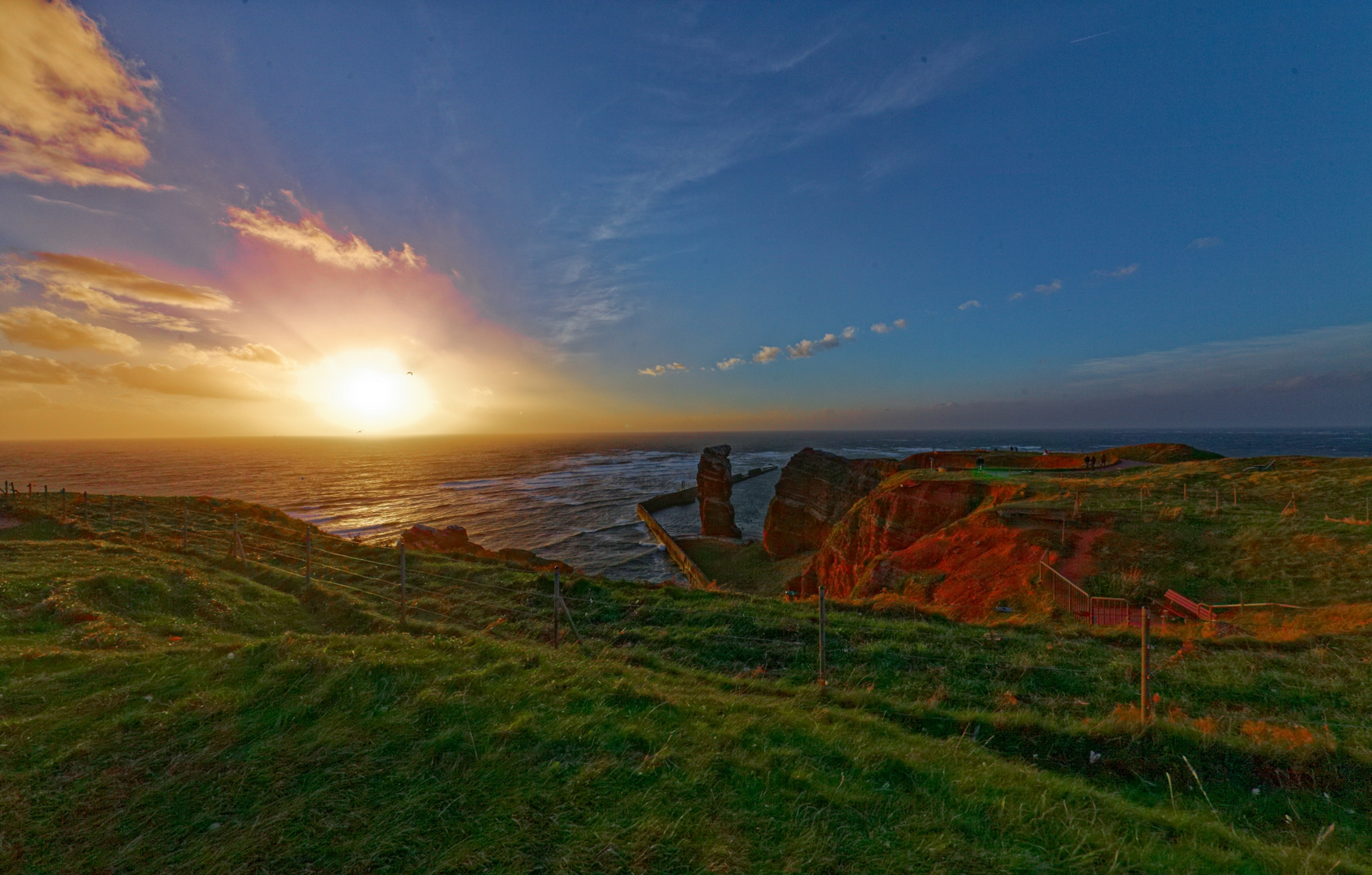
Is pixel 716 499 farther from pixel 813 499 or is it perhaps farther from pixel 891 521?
pixel 891 521

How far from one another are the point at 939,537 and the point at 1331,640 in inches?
437

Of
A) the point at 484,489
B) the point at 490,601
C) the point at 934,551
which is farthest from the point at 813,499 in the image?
the point at 484,489

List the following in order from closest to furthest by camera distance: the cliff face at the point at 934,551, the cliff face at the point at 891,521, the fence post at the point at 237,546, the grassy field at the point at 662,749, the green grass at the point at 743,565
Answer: the grassy field at the point at 662,749
the fence post at the point at 237,546
the cliff face at the point at 934,551
the cliff face at the point at 891,521
the green grass at the point at 743,565

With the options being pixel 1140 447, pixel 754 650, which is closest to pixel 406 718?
pixel 754 650

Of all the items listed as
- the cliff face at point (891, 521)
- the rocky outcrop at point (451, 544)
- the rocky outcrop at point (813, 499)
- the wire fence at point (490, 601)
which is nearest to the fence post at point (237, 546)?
the wire fence at point (490, 601)

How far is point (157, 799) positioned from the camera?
3.95 m

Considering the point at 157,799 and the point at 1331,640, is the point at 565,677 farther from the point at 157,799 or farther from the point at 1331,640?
the point at 1331,640

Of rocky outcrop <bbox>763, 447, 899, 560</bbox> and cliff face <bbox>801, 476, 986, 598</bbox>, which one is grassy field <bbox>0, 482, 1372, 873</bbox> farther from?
rocky outcrop <bbox>763, 447, 899, 560</bbox>

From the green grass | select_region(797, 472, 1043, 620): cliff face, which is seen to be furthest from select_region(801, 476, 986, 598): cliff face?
the green grass

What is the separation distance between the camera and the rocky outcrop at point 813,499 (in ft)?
123

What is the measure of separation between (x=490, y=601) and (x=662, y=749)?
1043 cm

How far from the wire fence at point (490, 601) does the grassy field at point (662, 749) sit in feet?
0.80

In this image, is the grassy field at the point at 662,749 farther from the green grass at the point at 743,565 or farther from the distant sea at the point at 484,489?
the distant sea at the point at 484,489

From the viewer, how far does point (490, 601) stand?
1356cm
